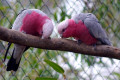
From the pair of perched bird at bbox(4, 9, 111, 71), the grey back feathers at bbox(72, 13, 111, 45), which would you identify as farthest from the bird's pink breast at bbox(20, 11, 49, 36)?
the grey back feathers at bbox(72, 13, 111, 45)

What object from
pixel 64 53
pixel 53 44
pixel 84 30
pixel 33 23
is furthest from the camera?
pixel 64 53

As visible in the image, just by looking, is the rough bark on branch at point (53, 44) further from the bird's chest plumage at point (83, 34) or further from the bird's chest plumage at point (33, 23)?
the bird's chest plumage at point (33, 23)

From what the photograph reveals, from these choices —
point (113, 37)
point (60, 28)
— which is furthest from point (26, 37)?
point (113, 37)

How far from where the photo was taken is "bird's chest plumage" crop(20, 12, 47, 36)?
1.60m

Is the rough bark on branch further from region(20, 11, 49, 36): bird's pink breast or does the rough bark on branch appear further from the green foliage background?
the green foliage background

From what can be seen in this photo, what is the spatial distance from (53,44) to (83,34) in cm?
44

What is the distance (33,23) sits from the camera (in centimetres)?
162

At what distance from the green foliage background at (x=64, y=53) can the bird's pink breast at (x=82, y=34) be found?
21 centimetres

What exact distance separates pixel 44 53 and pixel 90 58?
53 centimetres

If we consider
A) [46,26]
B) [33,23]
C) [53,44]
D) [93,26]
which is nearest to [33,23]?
[33,23]

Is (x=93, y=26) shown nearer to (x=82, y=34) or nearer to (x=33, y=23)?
(x=82, y=34)

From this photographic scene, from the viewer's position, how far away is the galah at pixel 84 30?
1.71m

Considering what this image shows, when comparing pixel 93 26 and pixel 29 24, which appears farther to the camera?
pixel 93 26

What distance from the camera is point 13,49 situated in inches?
69.8
